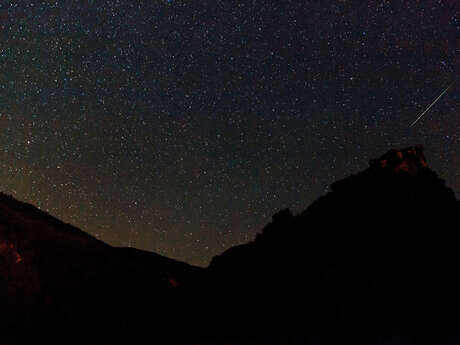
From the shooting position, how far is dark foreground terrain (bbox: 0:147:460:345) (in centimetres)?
2405

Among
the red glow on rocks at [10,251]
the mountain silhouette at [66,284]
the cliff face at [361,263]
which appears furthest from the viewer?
the red glow on rocks at [10,251]

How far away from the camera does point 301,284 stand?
2752cm

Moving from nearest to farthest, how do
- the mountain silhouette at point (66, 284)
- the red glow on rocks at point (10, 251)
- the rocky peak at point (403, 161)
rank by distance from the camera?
the rocky peak at point (403, 161) < the mountain silhouette at point (66, 284) < the red glow on rocks at point (10, 251)

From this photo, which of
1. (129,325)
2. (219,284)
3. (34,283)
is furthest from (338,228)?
(34,283)

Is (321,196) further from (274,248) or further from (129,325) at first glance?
(129,325)

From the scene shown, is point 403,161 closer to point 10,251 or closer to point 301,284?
point 301,284

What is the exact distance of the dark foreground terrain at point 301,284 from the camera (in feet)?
78.9

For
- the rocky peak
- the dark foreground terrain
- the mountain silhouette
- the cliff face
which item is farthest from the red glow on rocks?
the rocky peak

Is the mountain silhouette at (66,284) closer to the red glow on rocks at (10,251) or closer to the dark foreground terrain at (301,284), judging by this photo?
the red glow on rocks at (10,251)

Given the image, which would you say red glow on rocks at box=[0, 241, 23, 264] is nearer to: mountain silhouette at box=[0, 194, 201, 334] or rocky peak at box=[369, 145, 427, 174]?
mountain silhouette at box=[0, 194, 201, 334]

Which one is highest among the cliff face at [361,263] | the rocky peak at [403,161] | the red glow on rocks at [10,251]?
the red glow on rocks at [10,251]

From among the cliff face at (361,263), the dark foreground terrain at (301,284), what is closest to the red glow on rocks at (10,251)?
the dark foreground terrain at (301,284)

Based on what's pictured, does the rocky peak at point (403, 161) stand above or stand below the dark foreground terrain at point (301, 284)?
above

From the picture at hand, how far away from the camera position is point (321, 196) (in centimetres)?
3438
